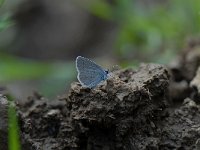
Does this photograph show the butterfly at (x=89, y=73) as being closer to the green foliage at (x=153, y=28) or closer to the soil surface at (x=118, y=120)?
the soil surface at (x=118, y=120)

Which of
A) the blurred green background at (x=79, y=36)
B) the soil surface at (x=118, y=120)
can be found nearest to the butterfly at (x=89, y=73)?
the soil surface at (x=118, y=120)

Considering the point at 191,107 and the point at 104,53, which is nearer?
the point at 191,107

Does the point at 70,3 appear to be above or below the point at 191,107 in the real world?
above

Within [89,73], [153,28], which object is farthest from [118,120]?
[153,28]

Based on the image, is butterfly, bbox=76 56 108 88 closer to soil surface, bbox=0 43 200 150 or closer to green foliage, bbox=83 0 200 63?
soil surface, bbox=0 43 200 150

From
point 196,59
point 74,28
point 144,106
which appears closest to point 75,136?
point 144,106

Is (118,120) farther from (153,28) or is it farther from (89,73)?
(153,28)

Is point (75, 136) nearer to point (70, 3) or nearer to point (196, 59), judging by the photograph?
point (196, 59)
